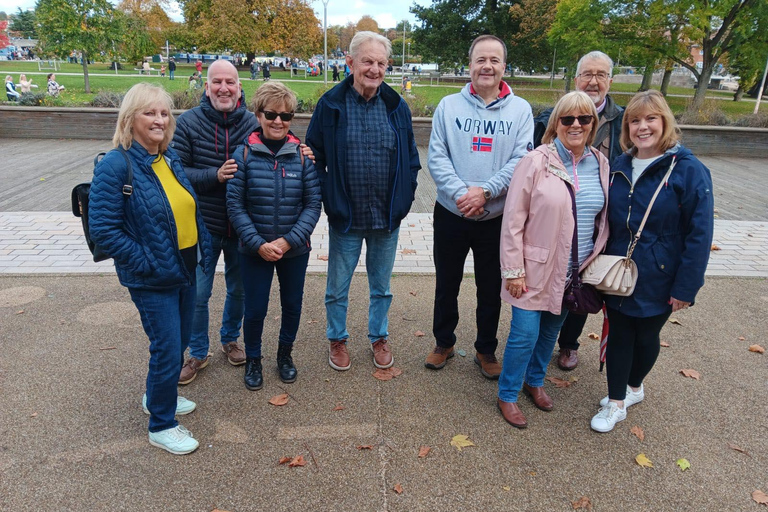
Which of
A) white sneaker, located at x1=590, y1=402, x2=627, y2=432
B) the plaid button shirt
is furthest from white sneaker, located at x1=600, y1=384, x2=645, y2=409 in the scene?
the plaid button shirt

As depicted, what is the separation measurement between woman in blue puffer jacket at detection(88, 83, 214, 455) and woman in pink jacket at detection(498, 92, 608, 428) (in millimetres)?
1748

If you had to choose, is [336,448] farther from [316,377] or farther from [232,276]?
[232,276]

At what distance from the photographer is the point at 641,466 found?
293cm

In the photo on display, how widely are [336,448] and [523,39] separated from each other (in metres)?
42.4

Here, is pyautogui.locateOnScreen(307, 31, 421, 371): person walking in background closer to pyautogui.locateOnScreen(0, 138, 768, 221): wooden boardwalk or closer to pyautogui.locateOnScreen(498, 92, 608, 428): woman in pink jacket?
pyautogui.locateOnScreen(498, 92, 608, 428): woman in pink jacket

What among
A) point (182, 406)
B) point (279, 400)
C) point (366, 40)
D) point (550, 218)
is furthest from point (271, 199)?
point (550, 218)

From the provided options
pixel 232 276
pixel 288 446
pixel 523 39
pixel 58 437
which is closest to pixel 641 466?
pixel 288 446

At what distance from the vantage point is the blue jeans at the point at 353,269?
364 cm

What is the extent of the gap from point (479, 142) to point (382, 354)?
165cm

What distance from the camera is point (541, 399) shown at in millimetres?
3432

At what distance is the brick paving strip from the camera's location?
5.68 m

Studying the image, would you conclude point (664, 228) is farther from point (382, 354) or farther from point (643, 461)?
point (382, 354)

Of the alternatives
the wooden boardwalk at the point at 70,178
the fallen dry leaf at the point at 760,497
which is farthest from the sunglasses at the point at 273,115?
the wooden boardwalk at the point at 70,178

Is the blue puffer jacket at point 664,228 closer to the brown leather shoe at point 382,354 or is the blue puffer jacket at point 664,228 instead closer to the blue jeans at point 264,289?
the brown leather shoe at point 382,354
